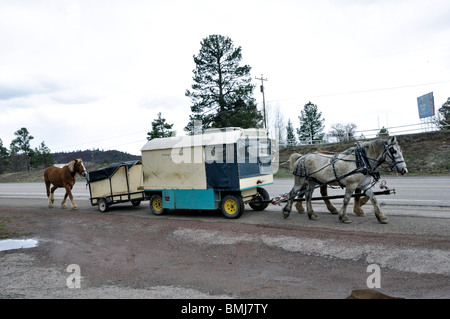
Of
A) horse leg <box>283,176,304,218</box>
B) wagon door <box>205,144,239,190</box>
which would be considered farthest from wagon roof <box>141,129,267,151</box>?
horse leg <box>283,176,304,218</box>

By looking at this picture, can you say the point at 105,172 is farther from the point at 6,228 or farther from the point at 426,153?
the point at 426,153

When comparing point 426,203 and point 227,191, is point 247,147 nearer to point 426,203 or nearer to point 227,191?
point 227,191

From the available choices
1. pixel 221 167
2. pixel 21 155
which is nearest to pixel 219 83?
pixel 221 167

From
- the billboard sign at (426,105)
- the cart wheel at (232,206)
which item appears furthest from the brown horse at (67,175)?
the billboard sign at (426,105)

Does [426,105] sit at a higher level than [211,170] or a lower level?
higher

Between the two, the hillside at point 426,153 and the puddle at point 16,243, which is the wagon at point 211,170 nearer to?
the puddle at point 16,243

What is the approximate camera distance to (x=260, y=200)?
36.1ft

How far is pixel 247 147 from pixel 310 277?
5540mm

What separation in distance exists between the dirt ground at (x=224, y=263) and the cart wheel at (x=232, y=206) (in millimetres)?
361

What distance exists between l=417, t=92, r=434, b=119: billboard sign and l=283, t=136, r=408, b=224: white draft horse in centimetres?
3124

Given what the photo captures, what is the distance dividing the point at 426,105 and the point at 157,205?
3374 centimetres

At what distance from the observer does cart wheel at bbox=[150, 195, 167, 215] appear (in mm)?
11953
